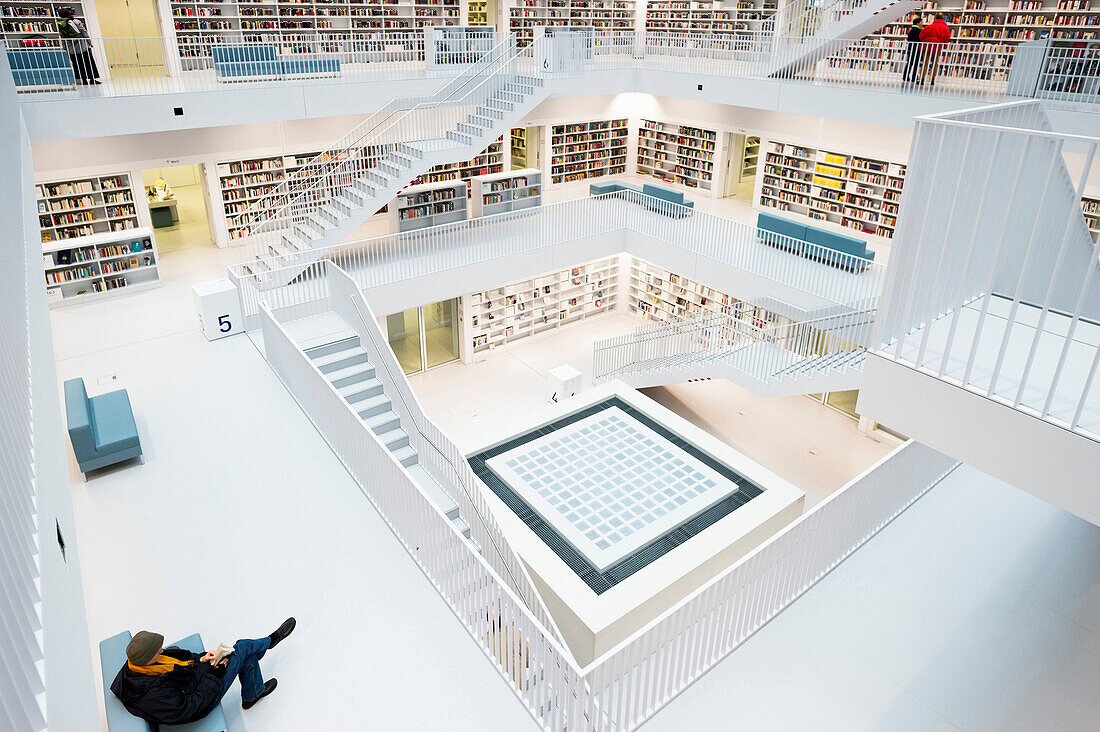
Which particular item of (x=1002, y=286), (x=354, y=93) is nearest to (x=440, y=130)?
(x=354, y=93)

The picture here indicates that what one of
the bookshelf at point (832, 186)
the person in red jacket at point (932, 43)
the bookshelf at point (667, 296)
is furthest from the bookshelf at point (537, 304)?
the person in red jacket at point (932, 43)

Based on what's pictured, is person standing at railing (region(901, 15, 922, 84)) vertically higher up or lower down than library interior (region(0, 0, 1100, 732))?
higher up

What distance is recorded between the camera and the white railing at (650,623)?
14.7 feet

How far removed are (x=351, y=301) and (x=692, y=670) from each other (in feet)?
21.8

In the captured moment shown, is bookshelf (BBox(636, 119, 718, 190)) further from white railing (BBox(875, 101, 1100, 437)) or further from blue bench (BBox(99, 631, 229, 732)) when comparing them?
blue bench (BBox(99, 631, 229, 732))

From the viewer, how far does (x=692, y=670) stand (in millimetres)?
5094

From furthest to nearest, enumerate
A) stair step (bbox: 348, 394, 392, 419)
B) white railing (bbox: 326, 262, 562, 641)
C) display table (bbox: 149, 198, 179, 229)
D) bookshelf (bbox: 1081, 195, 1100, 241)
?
display table (bbox: 149, 198, 179, 229), bookshelf (bbox: 1081, 195, 1100, 241), stair step (bbox: 348, 394, 392, 419), white railing (bbox: 326, 262, 562, 641)

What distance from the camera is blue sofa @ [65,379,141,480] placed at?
6621mm

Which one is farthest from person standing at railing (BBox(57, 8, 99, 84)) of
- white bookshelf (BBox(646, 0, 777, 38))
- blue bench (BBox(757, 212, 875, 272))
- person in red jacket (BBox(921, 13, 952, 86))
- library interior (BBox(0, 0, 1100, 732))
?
person in red jacket (BBox(921, 13, 952, 86))

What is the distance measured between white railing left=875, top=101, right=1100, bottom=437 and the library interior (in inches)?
1.2

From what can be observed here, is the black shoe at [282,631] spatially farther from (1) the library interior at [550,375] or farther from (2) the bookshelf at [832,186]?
(2) the bookshelf at [832,186]

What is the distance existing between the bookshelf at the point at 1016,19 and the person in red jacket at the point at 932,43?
1.66m

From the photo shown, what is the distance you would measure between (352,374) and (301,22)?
30.2 ft

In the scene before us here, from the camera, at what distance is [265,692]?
4785mm
